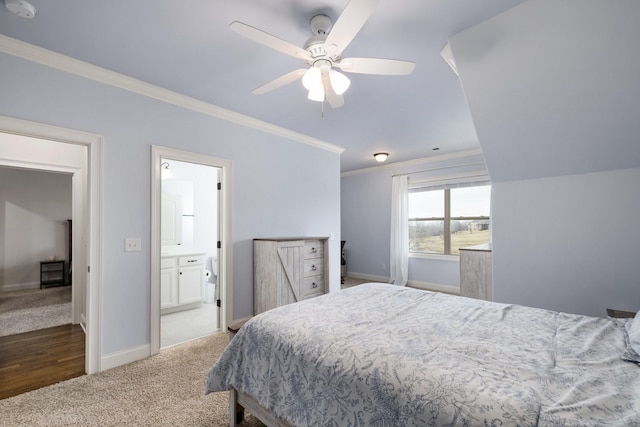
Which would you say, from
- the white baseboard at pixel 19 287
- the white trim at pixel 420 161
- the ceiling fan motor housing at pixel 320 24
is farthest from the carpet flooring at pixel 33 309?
the white trim at pixel 420 161

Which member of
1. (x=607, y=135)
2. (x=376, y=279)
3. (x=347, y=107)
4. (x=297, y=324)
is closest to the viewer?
(x=297, y=324)

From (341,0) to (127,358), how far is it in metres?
3.30

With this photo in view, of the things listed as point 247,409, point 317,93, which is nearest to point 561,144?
point 317,93

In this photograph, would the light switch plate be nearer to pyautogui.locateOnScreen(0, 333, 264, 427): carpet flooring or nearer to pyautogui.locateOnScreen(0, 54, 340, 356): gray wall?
pyautogui.locateOnScreen(0, 54, 340, 356): gray wall

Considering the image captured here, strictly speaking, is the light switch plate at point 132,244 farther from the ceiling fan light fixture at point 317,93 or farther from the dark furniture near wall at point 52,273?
the dark furniture near wall at point 52,273

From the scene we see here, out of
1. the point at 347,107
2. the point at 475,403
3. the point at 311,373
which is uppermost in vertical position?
the point at 347,107

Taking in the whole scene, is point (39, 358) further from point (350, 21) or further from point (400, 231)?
point (400, 231)

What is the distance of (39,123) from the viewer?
2145 millimetres

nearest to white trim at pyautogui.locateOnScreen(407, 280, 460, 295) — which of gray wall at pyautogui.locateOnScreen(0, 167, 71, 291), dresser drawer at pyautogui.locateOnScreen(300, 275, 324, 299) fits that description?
dresser drawer at pyautogui.locateOnScreen(300, 275, 324, 299)

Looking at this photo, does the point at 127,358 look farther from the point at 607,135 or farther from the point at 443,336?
the point at 607,135

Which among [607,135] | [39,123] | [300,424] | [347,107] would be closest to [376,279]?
[347,107]

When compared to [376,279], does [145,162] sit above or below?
above

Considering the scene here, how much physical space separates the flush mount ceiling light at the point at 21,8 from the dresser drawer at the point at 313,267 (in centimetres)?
303

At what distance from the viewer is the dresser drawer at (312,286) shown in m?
3.49
